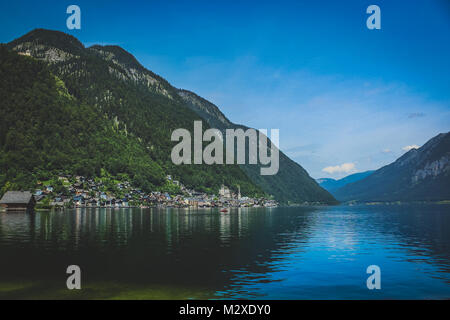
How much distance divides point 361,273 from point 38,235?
4848 cm

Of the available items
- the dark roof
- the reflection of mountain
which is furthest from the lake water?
the dark roof

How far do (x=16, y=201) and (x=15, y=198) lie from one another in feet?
4.42

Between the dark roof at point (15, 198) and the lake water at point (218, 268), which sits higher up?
the dark roof at point (15, 198)

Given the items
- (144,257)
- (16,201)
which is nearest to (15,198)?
(16,201)

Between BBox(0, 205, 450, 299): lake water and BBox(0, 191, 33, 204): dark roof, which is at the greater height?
BBox(0, 191, 33, 204): dark roof

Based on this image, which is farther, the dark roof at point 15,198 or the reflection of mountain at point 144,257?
the dark roof at point 15,198

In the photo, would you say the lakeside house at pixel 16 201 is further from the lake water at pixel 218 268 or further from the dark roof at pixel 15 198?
the lake water at pixel 218 268

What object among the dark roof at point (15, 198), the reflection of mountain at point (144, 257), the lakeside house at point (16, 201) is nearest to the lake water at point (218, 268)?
the reflection of mountain at point (144, 257)

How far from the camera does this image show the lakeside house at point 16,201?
130 m

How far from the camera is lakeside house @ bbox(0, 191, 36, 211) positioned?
428ft

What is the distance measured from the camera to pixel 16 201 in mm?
131125

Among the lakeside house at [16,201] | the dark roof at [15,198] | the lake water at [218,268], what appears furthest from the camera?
the lakeside house at [16,201]

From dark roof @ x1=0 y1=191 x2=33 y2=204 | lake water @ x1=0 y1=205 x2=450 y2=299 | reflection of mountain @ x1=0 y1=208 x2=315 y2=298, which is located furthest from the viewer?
dark roof @ x1=0 y1=191 x2=33 y2=204

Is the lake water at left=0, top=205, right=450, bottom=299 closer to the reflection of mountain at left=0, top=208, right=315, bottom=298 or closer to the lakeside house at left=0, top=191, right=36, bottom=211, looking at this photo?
the reflection of mountain at left=0, top=208, right=315, bottom=298
